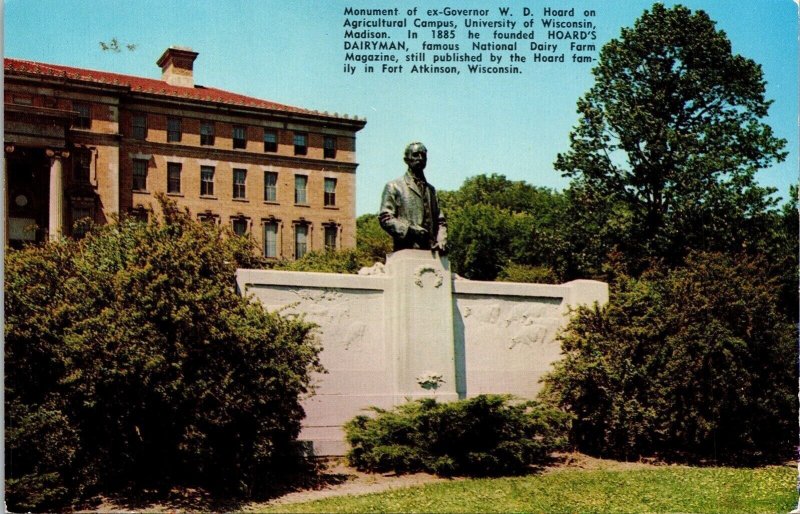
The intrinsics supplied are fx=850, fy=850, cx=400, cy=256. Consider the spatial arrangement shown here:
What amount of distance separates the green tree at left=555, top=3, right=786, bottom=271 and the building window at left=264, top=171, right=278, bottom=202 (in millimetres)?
27793

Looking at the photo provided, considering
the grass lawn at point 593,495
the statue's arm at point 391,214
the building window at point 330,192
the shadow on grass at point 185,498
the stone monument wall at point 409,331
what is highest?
the building window at point 330,192

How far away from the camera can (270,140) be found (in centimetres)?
4969

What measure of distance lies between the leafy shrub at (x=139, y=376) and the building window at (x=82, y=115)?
32.9 metres

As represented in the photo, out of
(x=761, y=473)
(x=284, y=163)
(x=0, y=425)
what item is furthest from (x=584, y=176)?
(x=284, y=163)

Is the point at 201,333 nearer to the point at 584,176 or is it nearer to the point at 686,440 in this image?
the point at 686,440

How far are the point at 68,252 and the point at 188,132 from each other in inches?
1370

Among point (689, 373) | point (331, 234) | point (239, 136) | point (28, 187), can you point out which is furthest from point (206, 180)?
point (689, 373)

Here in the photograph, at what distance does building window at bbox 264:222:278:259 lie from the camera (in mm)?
51406

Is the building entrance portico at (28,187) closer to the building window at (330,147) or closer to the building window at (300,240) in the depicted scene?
the building window at (300,240)

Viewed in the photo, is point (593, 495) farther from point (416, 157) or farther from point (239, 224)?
point (239, 224)

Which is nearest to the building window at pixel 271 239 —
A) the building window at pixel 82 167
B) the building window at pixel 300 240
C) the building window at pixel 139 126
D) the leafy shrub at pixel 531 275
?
the building window at pixel 300 240

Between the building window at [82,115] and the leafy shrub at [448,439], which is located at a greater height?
the building window at [82,115]

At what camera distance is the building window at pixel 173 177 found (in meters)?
47.9

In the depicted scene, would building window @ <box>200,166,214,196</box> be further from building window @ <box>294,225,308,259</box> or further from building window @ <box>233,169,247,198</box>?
building window @ <box>294,225,308,259</box>
